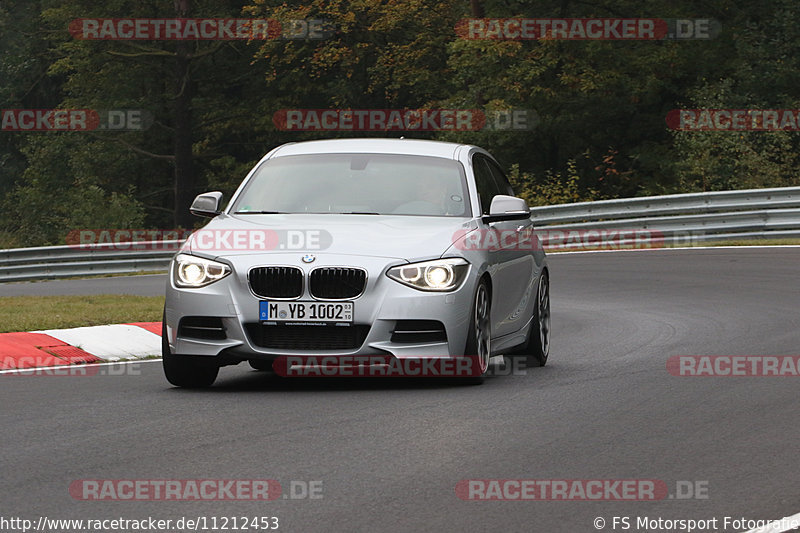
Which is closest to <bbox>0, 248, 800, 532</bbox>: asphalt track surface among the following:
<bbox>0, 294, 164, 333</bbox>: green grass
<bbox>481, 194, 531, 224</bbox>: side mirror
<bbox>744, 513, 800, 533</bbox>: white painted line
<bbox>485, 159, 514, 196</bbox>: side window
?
<bbox>744, 513, 800, 533</bbox>: white painted line

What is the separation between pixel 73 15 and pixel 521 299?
1564 inches

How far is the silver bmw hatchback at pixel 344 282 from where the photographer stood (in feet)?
31.2

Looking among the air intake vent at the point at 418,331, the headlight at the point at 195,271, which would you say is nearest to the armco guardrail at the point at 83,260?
the headlight at the point at 195,271

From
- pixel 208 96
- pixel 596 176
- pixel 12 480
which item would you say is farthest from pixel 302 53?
pixel 12 480

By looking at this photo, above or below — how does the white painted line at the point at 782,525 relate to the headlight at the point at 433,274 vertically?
below

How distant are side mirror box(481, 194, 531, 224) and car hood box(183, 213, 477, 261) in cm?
22

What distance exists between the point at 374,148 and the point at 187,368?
95.3 inches

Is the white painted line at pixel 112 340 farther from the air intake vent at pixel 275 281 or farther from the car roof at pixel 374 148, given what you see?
the air intake vent at pixel 275 281

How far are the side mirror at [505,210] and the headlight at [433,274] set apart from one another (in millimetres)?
988

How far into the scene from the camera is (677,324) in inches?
573

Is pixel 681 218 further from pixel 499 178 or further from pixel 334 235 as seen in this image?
pixel 334 235

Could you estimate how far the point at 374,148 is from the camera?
11.3m

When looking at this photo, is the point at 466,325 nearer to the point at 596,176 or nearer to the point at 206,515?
the point at 206,515

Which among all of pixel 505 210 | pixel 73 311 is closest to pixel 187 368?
pixel 505 210
